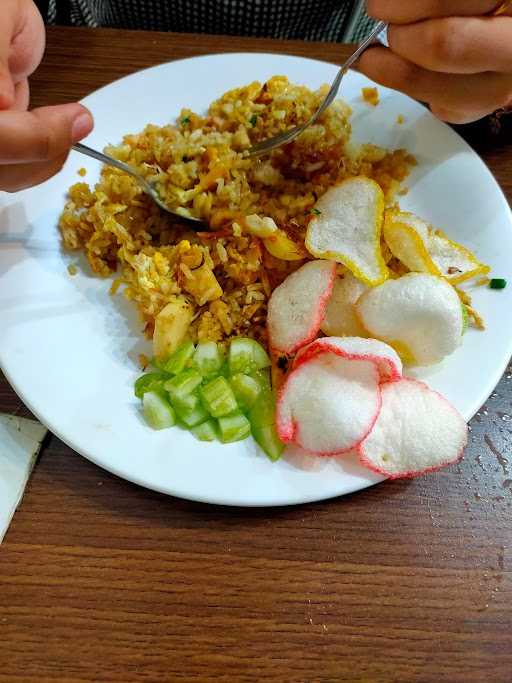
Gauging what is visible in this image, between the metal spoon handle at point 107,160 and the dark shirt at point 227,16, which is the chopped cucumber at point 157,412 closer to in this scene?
the metal spoon handle at point 107,160

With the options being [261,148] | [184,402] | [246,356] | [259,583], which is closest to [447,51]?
[261,148]

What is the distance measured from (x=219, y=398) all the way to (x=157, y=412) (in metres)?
0.11

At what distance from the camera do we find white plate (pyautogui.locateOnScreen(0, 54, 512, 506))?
3.22 feet

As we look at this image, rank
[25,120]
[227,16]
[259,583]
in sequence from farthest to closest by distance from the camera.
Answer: [227,16], [259,583], [25,120]

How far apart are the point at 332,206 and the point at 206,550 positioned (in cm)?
67

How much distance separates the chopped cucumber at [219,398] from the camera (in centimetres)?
103

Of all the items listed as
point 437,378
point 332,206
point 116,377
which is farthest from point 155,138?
point 437,378

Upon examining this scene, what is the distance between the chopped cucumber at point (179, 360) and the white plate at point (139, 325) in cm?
8

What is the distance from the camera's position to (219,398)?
104cm

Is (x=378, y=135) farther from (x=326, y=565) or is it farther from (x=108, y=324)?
(x=326, y=565)

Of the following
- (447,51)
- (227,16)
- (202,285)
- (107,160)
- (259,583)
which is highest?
(447,51)

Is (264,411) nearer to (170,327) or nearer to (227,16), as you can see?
(170,327)

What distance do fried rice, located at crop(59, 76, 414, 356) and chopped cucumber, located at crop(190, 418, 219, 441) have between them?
0.57ft

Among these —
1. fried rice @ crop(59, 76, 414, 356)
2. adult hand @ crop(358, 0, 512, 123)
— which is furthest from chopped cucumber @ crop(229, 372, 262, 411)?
adult hand @ crop(358, 0, 512, 123)
